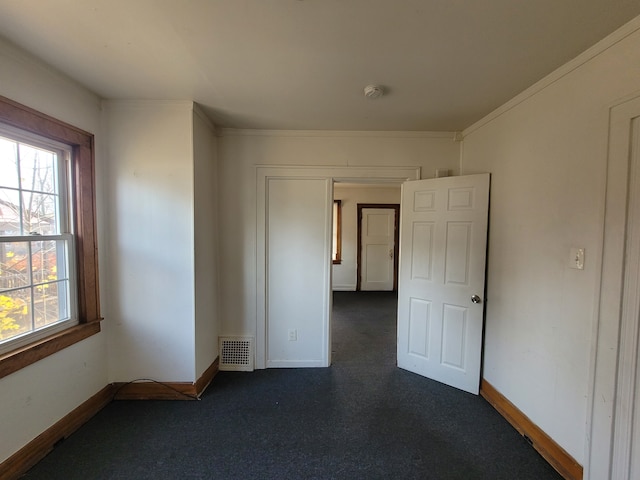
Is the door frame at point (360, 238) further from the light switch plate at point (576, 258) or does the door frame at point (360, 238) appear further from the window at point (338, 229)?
the light switch plate at point (576, 258)

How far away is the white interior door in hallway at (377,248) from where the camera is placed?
19.0 feet

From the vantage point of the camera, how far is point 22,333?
155 centimetres

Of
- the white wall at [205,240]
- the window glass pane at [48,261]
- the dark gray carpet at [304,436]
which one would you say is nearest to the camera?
the dark gray carpet at [304,436]

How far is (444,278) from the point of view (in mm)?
2381

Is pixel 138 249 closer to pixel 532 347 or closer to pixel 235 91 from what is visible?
pixel 235 91

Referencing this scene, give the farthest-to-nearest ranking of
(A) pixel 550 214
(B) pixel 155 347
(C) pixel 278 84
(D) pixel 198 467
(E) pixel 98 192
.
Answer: (B) pixel 155 347 < (E) pixel 98 192 < (C) pixel 278 84 < (A) pixel 550 214 < (D) pixel 198 467

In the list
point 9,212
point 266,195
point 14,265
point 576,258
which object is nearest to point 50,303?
point 14,265

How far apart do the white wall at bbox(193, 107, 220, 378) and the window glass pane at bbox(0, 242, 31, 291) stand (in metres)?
0.94

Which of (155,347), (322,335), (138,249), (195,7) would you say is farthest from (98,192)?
(322,335)

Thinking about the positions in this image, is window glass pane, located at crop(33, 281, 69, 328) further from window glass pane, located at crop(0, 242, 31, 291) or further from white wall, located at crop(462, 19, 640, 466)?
white wall, located at crop(462, 19, 640, 466)

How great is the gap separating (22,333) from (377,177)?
9.23ft

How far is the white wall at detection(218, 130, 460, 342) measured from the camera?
2.56m

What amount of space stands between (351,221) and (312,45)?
454cm

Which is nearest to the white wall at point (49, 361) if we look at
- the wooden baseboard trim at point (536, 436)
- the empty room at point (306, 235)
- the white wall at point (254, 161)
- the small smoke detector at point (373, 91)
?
the empty room at point (306, 235)
